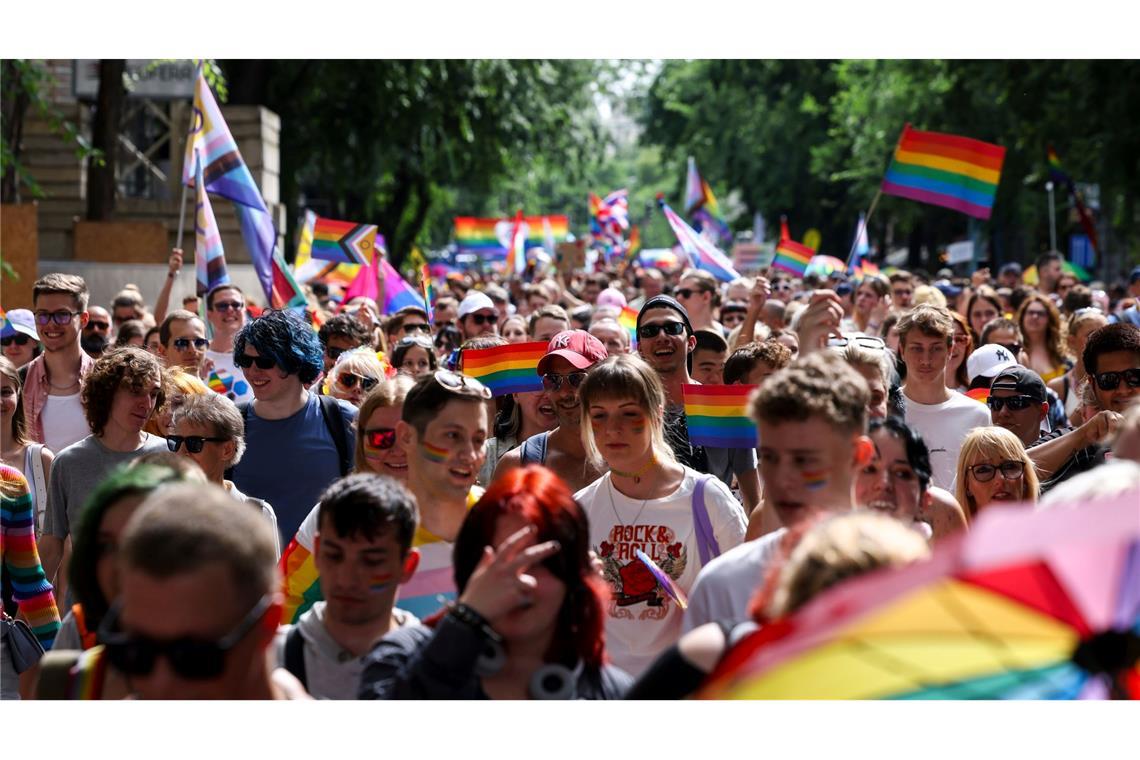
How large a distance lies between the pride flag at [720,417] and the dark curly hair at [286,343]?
1.50 metres

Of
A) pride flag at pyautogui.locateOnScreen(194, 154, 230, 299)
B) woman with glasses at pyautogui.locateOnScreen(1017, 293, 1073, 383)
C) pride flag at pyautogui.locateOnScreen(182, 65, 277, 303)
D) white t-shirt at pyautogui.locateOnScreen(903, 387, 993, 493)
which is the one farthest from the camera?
pride flag at pyautogui.locateOnScreen(182, 65, 277, 303)

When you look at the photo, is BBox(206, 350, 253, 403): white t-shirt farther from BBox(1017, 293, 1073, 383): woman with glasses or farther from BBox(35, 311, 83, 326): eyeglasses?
BBox(1017, 293, 1073, 383): woman with glasses

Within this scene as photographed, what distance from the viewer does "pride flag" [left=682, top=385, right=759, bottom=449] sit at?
606 cm

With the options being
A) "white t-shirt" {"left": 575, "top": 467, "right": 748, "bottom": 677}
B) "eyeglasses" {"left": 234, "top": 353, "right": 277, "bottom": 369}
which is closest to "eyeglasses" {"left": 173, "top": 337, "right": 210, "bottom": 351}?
"eyeglasses" {"left": 234, "top": 353, "right": 277, "bottom": 369}

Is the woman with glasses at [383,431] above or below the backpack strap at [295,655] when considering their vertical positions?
above

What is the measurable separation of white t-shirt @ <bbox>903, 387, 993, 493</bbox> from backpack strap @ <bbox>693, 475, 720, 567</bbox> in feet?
6.89

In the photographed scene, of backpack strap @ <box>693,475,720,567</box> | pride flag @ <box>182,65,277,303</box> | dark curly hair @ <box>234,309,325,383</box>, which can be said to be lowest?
backpack strap @ <box>693,475,720,567</box>

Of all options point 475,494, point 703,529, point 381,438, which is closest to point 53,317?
point 381,438

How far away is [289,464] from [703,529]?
6.28 ft

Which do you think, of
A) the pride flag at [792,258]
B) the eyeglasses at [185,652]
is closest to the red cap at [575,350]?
the eyeglasses at [185,652]

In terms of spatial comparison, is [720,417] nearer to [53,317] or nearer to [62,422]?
[62,422]

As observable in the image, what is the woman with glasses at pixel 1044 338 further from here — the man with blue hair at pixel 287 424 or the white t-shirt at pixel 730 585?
the white t-shirt at pixel 730 585

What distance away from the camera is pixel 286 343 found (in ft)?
20.6

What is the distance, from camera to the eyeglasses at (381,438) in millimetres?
5324
